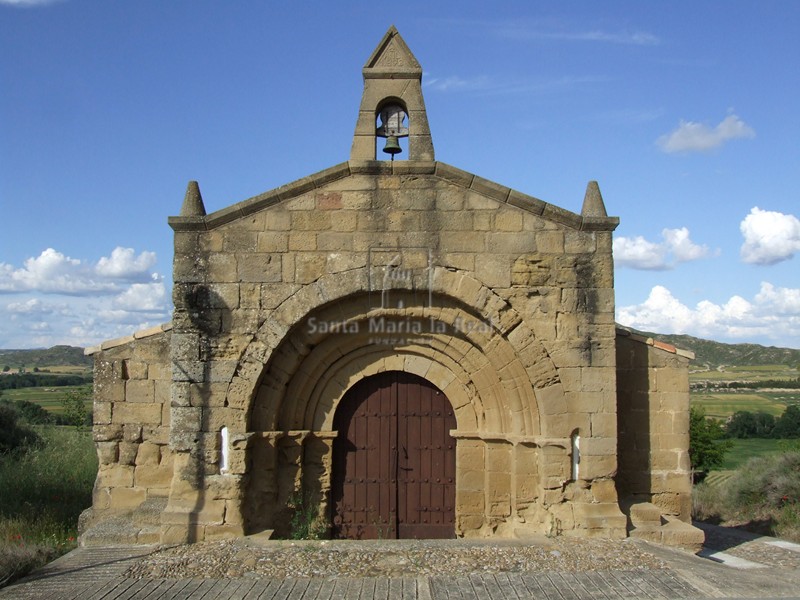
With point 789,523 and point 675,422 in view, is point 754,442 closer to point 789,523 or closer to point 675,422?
point 789,523

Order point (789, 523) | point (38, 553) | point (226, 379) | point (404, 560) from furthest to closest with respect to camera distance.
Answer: point (789, 523) → point (226, 379) → point (38, 553) → point (404, 560)

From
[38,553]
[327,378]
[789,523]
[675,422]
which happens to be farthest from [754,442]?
[38,553]

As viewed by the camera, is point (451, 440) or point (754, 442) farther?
point (754, 442)

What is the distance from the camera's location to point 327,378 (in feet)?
28.0

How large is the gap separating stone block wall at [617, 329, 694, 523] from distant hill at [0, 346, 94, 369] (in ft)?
167

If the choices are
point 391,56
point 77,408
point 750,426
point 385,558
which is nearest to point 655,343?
point 385,558

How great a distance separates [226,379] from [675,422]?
206 inches

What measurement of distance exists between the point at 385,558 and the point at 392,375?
7.95 feet

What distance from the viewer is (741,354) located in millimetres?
57062

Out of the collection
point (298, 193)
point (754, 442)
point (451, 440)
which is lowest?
point (754, 442)

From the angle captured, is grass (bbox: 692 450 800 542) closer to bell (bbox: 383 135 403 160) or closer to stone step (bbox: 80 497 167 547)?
bell (bbox: 383 135 403 160)

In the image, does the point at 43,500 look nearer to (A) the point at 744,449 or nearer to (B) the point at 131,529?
(B) the point at 131,529

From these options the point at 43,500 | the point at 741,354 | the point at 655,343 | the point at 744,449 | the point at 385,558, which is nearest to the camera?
the point at 385,558

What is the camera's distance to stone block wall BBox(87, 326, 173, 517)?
8.25 m
